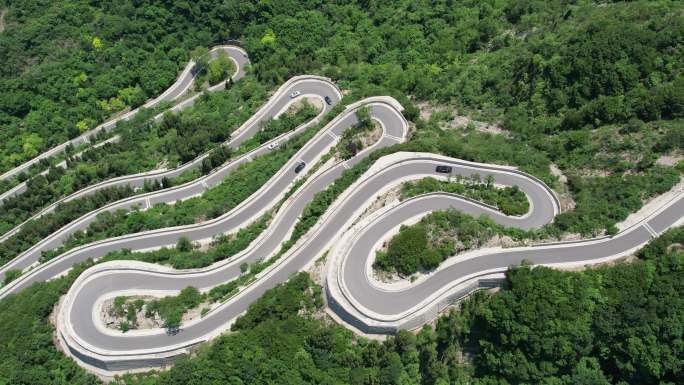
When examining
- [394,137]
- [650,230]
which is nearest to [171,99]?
[394,137]

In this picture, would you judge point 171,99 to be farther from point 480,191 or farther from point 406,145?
point 480,191

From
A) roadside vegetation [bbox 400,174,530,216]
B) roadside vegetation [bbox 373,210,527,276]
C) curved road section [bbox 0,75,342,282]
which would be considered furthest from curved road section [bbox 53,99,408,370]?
roadside vegetation [bbox 400,174,530,216]

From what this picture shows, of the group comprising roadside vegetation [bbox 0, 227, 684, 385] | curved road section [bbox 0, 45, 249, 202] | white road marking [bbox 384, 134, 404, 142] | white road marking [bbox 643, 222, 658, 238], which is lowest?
roadside vegetation [bbox 0, 227, 684, 385]

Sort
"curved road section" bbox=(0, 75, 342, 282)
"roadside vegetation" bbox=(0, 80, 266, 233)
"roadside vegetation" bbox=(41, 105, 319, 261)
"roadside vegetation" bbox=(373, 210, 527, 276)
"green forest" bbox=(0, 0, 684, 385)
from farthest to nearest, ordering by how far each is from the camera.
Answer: "roadside vegetation" bbox=(0, 80, 266, 233)
"curved road section" bbox=(0, 75, 342, 282)
"roadside vegetation" bbox=(41, 105, 319, 261)
"roadside vegetation" bbox=(373, 210, 527, 276)
"green forest" bbox=(0, 0, 684, 385)

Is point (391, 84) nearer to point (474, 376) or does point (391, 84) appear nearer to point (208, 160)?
point (208, 160)

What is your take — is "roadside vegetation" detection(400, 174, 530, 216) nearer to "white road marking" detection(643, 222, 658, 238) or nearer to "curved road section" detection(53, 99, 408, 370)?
"curved road section" detection(53, 99, 408, 370)

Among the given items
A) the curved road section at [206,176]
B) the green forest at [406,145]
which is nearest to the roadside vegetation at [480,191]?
the green forest at [406,145]
